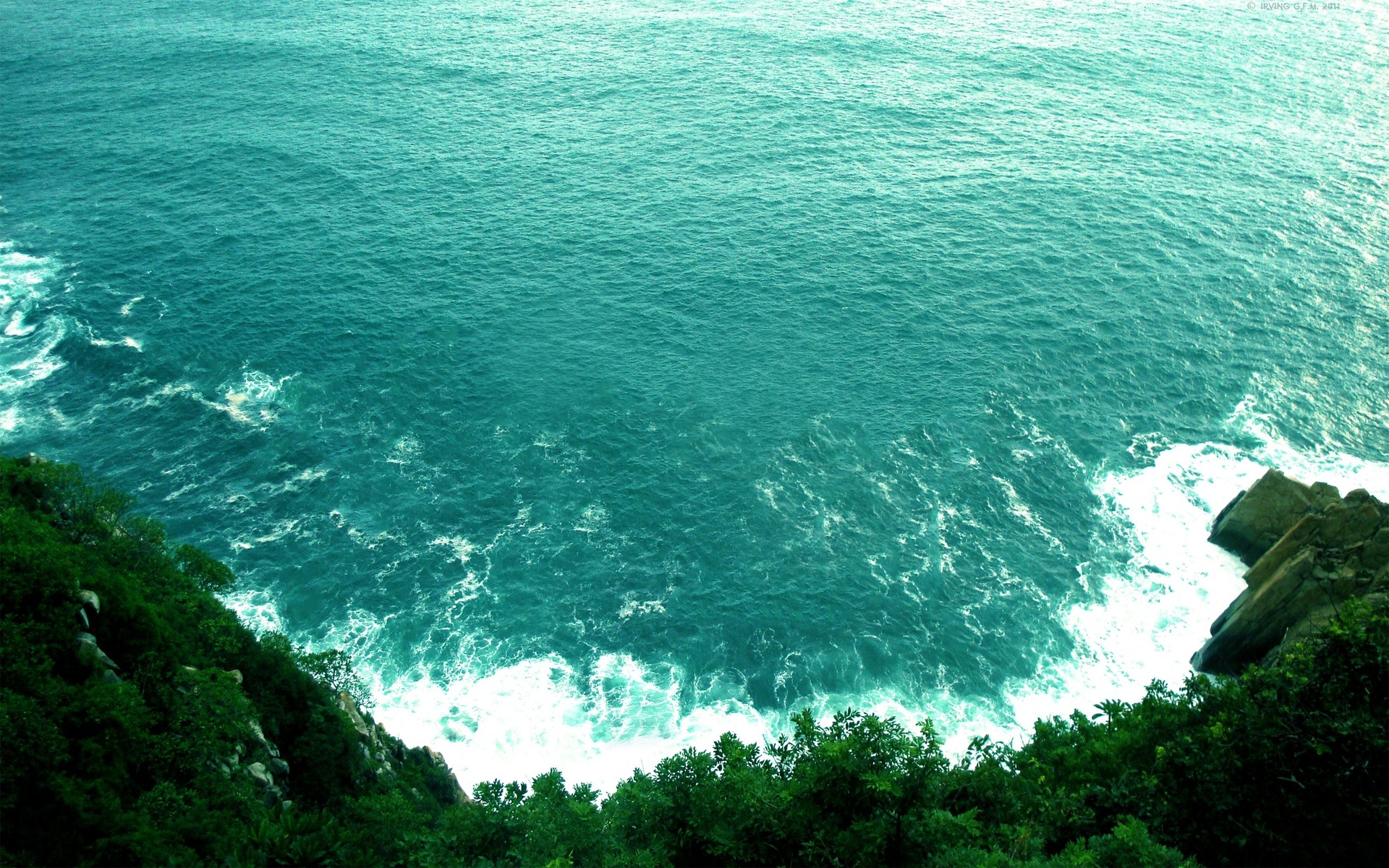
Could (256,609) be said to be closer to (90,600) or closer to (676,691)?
(90,600)

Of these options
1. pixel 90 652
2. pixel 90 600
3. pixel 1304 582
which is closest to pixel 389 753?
pixel 90 652

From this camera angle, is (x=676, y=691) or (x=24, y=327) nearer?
(x=676, y=691)

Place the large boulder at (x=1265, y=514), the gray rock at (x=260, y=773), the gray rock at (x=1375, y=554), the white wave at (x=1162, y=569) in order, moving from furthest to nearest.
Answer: the large boulder at (x=1265, y=514)
the white wave at (x=1162, y=569)
the gray rock at (x=1375, y=554)
the gray rock at (x=260, y=773)

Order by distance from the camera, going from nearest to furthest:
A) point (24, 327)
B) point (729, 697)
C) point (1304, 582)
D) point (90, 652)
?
point (90, 652) → point (1304, 582) → point (729, 697) → point (24, 327)

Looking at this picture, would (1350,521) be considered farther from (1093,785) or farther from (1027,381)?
(1093,785)

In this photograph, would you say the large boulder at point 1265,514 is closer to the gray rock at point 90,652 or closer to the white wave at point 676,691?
the white wave at point 676,691

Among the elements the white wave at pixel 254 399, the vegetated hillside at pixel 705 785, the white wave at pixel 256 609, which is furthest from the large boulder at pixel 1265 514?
the white wave at pixel 254 399

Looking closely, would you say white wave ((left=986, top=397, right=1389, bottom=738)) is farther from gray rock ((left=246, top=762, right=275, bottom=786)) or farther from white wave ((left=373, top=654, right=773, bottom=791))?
gray rock ((left=246, top=762, right=275, bottom=786))
